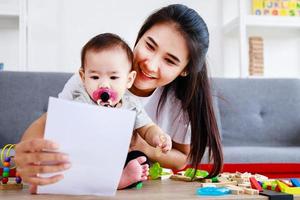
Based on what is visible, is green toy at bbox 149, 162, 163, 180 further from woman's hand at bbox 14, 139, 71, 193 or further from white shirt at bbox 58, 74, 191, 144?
woman's hand at bbox 14, 139, 71, 193

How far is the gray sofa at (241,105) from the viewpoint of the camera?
2.26 metres

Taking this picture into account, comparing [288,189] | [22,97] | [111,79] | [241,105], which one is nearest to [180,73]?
[111,79]

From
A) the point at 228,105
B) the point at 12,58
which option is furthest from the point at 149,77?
the point at 12,58

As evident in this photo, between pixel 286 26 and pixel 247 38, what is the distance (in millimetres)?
286

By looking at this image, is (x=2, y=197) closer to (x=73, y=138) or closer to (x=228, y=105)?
(x=73, y=138)

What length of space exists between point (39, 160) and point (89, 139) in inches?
3.7

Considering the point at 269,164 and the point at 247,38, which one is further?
the point at 247,38

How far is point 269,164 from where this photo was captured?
2.02m

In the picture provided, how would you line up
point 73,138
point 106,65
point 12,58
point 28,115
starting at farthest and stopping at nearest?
point 12,58
point 28,115
point 106,65
point 73,138

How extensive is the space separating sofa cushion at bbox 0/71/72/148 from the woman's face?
1.16 metres

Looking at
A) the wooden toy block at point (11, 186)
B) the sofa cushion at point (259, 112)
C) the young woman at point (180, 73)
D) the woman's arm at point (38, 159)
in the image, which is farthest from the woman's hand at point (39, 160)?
the sofa cushion at point (259, 112)

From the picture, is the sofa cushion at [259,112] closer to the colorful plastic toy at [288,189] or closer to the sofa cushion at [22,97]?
the sofa cushion at [22,97]

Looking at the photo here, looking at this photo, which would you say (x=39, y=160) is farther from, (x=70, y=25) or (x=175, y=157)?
(x=70, y=25)

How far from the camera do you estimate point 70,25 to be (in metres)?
3.01
